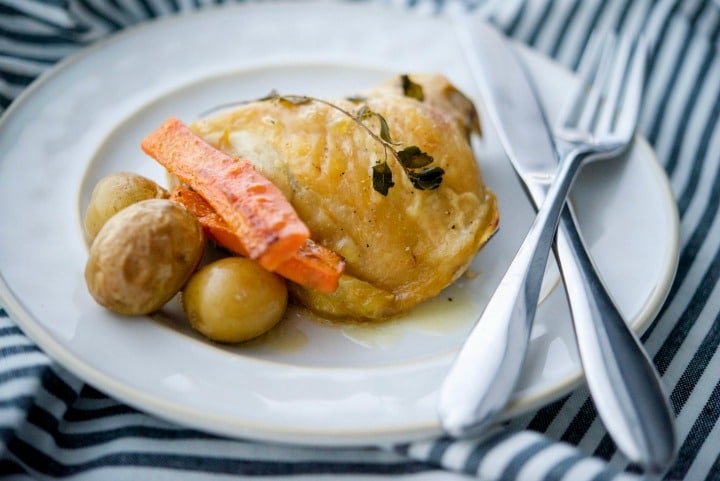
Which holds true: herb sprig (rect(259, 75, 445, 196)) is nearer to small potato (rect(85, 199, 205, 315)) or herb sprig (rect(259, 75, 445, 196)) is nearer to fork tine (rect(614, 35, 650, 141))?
small potato (rect(85, 199, 205, 315))

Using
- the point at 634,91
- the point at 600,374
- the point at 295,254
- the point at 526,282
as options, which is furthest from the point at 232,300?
the point at 634,91

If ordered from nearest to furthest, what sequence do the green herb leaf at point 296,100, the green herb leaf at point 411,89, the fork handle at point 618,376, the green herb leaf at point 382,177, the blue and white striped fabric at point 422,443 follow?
the fork handle at point 618,376, the blue and white striped fabric at point 422,443, the green herb leaf at point 382,177, the green herb leaf at point 296,100, the green herb leaf at point 411,89

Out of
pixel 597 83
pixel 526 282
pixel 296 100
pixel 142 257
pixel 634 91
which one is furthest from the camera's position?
pixel 597 83

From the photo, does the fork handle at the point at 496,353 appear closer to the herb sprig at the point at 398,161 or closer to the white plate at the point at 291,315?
the white plate at the point at 291,315

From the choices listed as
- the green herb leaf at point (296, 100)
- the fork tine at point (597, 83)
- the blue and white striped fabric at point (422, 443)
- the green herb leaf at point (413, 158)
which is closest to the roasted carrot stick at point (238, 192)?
the green herb leaf at point (296, 100)

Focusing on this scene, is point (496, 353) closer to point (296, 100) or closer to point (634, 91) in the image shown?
point (296, 100)

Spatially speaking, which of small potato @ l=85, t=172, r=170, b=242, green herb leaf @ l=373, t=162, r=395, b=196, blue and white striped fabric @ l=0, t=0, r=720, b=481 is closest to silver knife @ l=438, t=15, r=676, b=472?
blue and white striped fabric @ l=0, t=0, r=720, b=481
